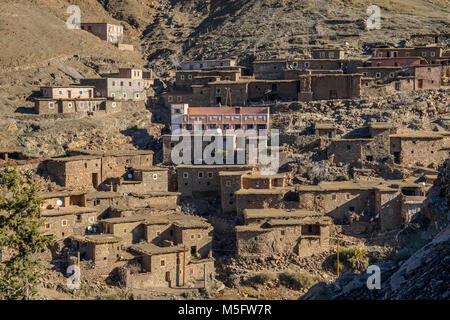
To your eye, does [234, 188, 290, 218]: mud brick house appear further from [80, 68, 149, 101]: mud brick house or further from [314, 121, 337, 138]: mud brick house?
[80, 68, 149, 101]: mud brick house

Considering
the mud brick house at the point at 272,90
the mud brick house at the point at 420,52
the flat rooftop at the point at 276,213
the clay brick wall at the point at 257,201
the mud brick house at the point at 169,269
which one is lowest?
the mud brick house at the point at 169,269

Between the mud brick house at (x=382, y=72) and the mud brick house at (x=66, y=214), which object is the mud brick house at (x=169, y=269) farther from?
the mud brick house at (x=382, y=72)

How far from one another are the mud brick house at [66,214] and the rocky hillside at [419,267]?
754 inches

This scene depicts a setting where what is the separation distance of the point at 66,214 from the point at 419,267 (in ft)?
72.5

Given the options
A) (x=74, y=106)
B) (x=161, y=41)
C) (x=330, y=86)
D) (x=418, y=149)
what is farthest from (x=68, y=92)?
(x=161, y=41)

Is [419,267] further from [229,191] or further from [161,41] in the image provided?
[161,41]

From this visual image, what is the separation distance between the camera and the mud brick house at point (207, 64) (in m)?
46.1

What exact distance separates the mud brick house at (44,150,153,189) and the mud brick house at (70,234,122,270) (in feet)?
15.7

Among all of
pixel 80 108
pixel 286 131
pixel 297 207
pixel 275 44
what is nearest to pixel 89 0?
pixel 275 44

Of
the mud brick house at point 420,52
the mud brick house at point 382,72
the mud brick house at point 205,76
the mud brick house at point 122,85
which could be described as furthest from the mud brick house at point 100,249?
the mud brick house at point 420,52

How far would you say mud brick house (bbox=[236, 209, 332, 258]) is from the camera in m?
29.5

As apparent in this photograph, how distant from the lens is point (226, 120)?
1464 inches

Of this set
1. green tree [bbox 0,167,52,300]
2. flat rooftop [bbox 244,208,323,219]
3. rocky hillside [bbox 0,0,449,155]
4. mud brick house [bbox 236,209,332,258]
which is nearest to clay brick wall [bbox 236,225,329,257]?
mud brick house [bbox 236,209,332,258]
